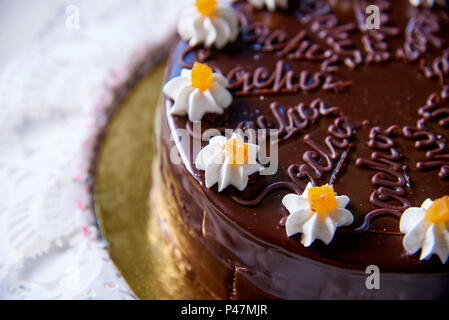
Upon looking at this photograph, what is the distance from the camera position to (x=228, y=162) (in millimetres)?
2414

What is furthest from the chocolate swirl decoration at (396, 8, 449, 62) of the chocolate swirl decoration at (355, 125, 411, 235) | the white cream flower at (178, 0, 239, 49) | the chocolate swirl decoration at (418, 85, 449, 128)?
the white cream flower at (178, 0, 239, 49)

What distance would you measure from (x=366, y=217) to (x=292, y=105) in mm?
702

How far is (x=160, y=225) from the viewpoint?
3051 mm

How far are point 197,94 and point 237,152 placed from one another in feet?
1.33

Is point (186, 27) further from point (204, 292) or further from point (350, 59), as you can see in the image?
point (204, 292)

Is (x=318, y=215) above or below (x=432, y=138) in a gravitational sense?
below

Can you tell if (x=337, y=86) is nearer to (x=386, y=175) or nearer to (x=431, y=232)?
(x=386, y=175)

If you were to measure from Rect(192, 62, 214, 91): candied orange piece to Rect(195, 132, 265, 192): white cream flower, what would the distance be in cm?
32

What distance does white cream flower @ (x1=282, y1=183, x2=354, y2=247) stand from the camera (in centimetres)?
227

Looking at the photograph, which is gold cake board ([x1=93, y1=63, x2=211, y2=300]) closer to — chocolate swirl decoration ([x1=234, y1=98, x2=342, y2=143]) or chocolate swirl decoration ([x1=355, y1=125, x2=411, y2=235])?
chocolate swirl decoration ([x1=234, y1=98, x2=342, y2=143])

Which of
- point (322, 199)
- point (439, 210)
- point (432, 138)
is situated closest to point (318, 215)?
point (322, 199)

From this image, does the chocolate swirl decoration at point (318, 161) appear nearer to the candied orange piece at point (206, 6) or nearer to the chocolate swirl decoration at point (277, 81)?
the chocolate swirl decoration at point (277, 81)

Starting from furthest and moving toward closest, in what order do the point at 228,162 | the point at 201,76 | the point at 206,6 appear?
the point at 206,6
the point at 201,76
the point at 228,162
